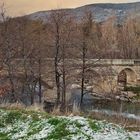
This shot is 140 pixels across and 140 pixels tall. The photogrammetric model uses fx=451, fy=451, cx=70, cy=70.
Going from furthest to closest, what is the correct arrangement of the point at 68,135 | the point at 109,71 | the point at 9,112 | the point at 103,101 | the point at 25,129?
the point at 109,71 < the point at 103,101 < the point at 9,112 < the point at 25,129 < the point at 68,135

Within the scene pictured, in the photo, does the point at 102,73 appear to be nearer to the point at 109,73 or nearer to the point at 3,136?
the point at 109,73

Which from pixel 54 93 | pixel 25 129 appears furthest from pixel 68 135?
pixel 54 93

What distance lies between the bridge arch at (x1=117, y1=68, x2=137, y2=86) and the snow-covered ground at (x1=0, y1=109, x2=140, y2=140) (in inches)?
1877

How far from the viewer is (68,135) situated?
1080cm

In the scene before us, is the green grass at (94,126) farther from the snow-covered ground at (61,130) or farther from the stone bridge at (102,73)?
the stone bridge at (102,73)

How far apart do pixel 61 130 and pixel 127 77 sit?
51.2m

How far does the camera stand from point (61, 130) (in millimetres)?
11227

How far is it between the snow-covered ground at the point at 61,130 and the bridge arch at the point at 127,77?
47666 millimetres

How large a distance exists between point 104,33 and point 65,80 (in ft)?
152

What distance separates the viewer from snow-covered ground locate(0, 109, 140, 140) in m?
10.8

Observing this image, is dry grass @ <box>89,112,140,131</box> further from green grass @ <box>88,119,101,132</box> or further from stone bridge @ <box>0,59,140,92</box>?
stone bridge @ <box>0,59,140,92</box>

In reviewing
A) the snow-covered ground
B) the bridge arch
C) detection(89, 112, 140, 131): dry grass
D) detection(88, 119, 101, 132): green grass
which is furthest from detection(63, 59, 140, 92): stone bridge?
detection(88, 119, 101, 132): green grass

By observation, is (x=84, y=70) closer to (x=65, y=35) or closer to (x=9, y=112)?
(x=65, y=35)

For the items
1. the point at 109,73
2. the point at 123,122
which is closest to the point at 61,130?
the point at 123,122
